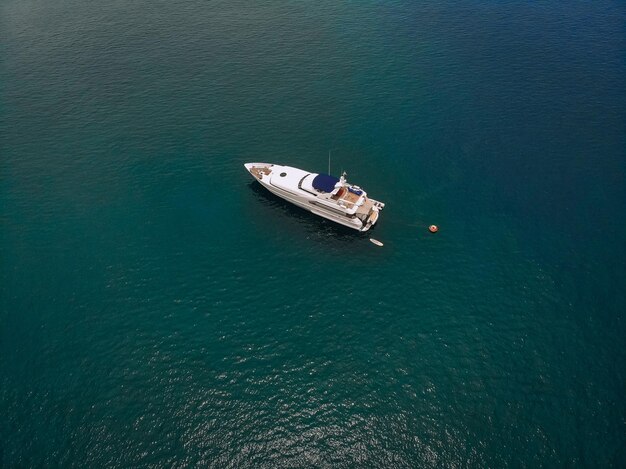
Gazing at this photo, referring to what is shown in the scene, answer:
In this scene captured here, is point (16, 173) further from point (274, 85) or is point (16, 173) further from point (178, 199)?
point (274, 85)

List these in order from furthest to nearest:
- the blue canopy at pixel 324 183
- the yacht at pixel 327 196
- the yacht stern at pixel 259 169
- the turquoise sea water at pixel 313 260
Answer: the yacht stern at pixel 259 169 < the blue canopy at pixel 324 183 < the yacht at pixel 327 196 < the turquoise sea water at pixel 313 260

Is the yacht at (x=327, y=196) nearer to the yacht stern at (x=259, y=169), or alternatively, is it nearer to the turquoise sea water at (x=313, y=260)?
the yacht stern at (x=259, y=169)

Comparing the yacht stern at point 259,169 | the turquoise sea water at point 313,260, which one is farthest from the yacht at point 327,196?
the turquoise sea water at point 313,260

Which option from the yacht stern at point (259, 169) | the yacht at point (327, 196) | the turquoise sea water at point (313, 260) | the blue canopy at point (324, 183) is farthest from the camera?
the yacht stern at point (259, 169)

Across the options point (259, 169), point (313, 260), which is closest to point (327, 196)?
point (313, 260)

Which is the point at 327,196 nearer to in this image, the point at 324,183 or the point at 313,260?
the point at 324,183

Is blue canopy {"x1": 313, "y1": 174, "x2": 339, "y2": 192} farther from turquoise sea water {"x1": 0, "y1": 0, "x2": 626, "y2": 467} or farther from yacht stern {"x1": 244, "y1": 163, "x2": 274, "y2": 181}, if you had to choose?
yacht stern {"x1": 244, "y1": 163, "x2": 274, "y2": 181}

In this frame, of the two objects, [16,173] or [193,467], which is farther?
[16,173]

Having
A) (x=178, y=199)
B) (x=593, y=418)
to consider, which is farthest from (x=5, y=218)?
(x=593, y=418)
